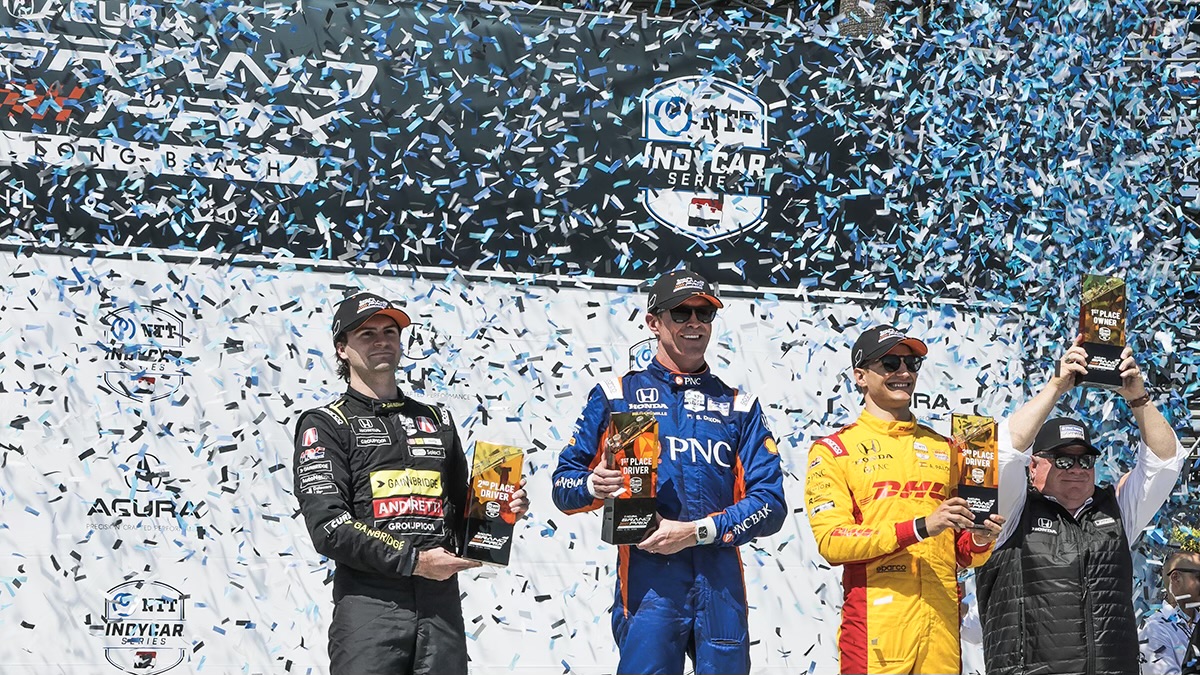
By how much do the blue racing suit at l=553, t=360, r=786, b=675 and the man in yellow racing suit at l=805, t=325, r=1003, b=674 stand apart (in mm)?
190

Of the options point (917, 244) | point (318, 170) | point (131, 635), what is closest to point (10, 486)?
point (131, 635)

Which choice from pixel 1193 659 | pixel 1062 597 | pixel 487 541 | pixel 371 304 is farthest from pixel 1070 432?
pixel 371 304

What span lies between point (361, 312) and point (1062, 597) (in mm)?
2172

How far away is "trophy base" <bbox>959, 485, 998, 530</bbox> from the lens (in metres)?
3.85

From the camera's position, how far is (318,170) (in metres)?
5.04

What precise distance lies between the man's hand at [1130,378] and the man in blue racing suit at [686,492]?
1.13 metres

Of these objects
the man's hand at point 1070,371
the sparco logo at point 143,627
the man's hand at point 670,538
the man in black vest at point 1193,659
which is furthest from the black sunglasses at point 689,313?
the man in black vest at point 1193,659

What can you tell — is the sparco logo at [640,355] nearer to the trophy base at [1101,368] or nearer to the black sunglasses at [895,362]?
the black sunglasses at [895,362]

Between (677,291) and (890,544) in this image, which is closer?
(890,544)

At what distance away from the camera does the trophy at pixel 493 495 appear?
12.3ft

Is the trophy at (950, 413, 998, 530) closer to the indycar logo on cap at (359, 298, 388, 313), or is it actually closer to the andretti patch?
the andretti patch

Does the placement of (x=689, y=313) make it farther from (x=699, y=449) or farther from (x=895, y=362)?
(x=895, y=362)

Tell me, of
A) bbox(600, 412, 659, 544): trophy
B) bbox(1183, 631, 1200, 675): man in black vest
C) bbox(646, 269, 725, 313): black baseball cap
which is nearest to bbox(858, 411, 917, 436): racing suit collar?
bbox(646, 269, 725, 313): black baseball cap

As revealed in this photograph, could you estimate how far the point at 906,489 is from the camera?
13.3ft
